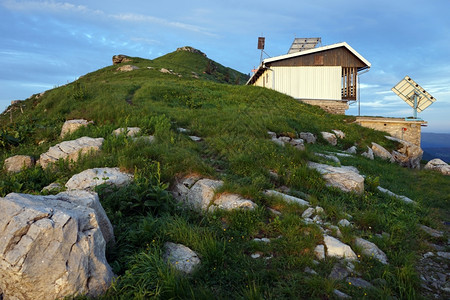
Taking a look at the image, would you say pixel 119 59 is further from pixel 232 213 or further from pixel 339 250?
pixel 339 250

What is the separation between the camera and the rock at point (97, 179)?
5.81m

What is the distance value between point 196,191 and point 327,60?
2574cm

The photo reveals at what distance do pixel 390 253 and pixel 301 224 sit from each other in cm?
151

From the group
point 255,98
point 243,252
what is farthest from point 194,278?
point 255,98

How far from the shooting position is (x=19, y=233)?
3.27 metres

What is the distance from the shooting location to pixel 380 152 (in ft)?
53.7

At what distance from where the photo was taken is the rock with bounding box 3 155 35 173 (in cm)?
825

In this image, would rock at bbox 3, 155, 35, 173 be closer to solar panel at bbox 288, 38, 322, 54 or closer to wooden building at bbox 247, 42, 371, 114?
wooden building at bbox 247, 42, 371, 114

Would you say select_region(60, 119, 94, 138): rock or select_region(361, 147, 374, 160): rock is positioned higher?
select_region(60, 119, 94, 138): rock

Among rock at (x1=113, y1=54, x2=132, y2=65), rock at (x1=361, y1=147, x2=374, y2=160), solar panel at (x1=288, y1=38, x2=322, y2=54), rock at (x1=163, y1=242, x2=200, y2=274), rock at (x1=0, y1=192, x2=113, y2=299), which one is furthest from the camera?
rock at (x1=113, y1=54, x2=132, y2=65)

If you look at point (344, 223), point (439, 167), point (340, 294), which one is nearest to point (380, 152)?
point (439, 167)

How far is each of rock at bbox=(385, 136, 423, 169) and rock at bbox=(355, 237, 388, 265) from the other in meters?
14.0

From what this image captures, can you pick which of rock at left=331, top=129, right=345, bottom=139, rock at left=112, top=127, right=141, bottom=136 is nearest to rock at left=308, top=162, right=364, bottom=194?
rock at left=112, top=127, right=141, bottom=136

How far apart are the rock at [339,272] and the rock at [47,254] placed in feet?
10.1
